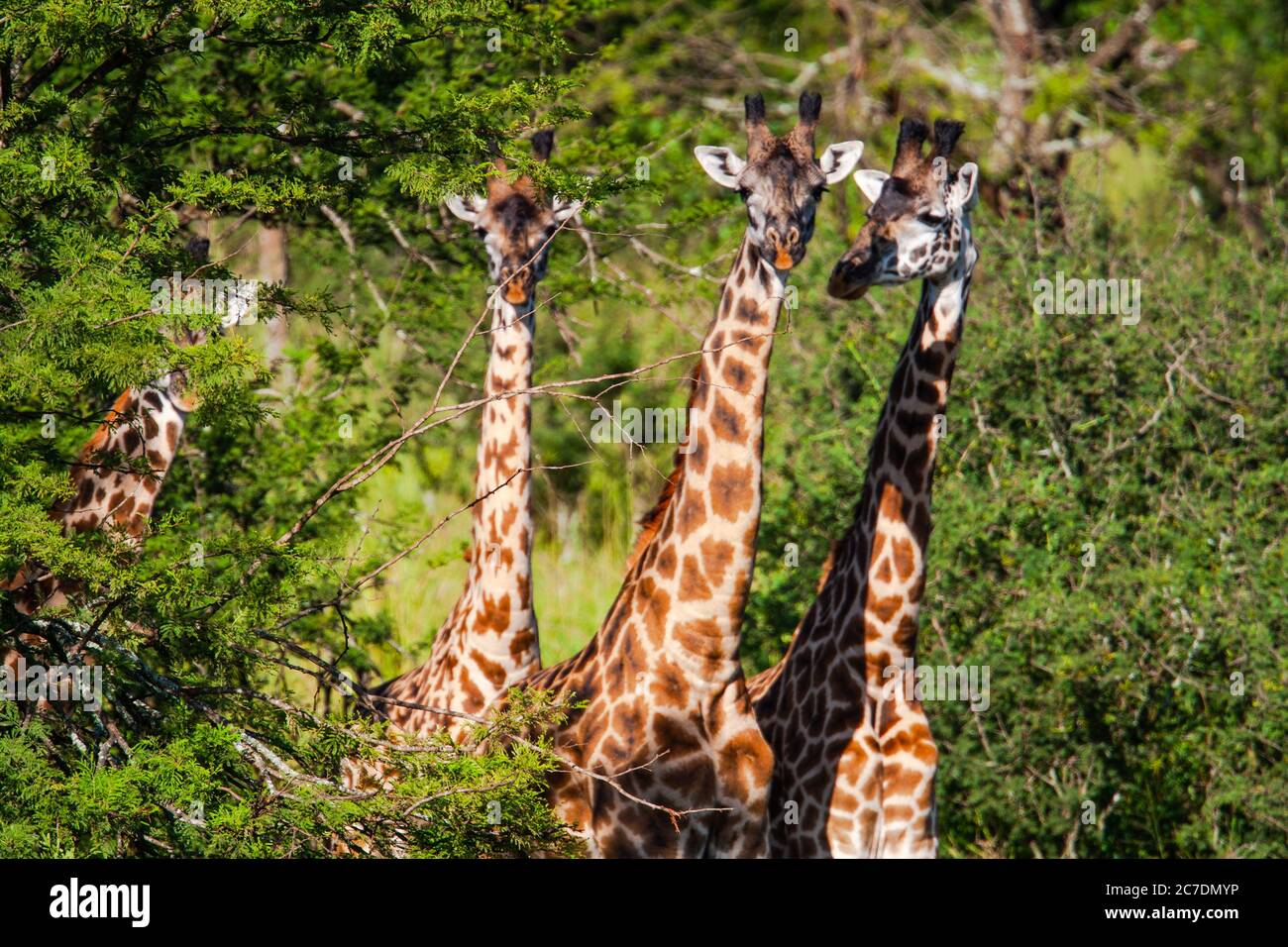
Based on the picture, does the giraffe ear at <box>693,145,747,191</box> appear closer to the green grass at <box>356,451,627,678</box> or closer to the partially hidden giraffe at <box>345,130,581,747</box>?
the partially hidden giraffe at <box>345,130,581,747</box>

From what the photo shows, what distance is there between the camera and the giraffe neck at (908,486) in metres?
6.65

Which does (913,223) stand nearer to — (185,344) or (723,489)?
(723,489)

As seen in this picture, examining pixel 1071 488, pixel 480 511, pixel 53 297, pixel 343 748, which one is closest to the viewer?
pixel 53 297

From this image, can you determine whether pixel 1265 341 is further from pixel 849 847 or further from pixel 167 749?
pixel 167 749

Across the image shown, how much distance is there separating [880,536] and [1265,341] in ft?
12.2

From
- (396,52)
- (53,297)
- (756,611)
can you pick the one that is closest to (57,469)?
(53,297)

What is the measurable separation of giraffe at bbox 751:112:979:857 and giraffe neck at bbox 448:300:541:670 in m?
1.16

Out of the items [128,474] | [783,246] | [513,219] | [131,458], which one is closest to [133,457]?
[128,474]

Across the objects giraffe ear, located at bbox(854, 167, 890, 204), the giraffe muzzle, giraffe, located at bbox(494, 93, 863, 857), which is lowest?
giraffe, located at bbox(494, 93, 863, 857)

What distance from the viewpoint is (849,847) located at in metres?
6.40

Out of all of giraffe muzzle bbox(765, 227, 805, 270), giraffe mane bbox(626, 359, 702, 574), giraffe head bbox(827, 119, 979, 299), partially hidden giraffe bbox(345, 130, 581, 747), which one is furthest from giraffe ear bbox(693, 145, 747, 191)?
partially hidden giraffe bbox(345, 130, 581, 747)

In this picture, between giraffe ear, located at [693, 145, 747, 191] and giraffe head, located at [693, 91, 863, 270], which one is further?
giraffe ear, located at [693, 145, 747, 191]

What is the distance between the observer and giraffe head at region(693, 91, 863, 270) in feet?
19.4

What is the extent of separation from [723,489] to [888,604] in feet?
3.34
